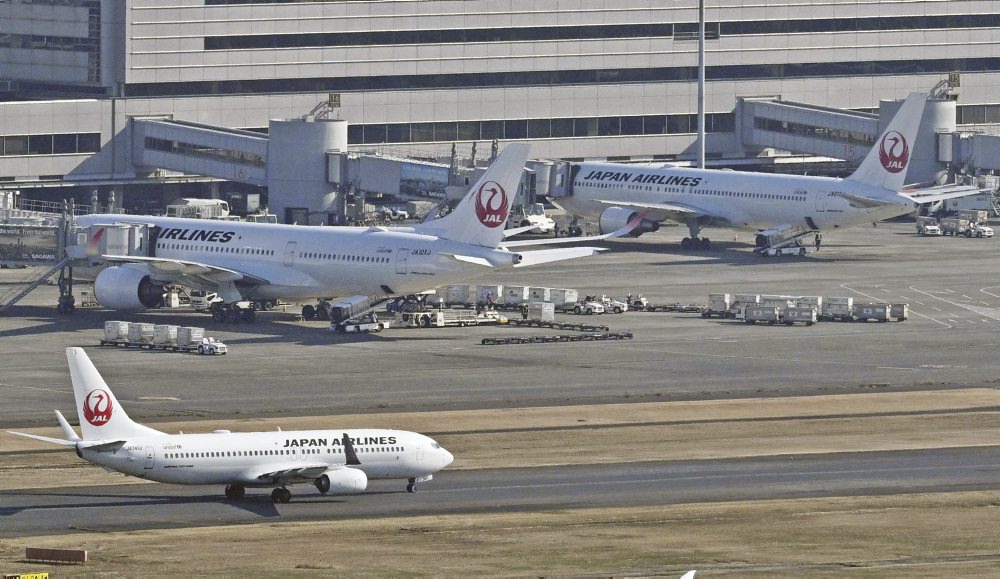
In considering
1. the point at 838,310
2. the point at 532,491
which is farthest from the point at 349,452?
the point at 838,310

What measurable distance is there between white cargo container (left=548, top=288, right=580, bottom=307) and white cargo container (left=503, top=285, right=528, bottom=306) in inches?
57.3

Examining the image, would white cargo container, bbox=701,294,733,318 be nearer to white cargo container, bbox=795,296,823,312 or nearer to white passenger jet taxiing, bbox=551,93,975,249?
white cargo container, bbox=795,296,823,312

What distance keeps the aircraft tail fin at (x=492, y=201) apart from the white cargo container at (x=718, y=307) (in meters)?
15.8

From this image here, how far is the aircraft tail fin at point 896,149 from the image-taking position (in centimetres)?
12938

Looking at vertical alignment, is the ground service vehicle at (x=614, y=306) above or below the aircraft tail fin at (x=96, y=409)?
above

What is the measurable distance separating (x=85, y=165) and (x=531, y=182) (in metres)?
32.7

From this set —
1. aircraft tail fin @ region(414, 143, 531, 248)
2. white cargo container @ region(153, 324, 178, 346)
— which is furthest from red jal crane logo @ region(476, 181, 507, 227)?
white cargo container @ region(153, 324, 178, 346)

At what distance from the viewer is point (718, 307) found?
108312 millimetres

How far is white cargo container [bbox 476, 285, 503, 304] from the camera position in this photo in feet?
359

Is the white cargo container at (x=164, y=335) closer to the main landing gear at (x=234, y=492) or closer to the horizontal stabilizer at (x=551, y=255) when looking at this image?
the horizontal stabilizer at (x=551, y=255)

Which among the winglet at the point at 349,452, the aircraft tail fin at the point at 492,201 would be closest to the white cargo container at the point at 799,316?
the aircraft tail fin at the point at 492,201

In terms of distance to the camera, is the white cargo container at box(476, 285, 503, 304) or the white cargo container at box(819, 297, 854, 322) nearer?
the white cargo container at box(819, 297, 854, 322)

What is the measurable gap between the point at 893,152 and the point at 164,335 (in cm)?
5457

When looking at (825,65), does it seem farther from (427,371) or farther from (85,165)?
(427,371)
